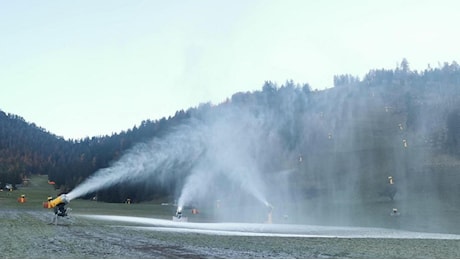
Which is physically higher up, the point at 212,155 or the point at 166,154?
the point at 212,155

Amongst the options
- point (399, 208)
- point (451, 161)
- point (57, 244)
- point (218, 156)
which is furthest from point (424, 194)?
point (57, 244)

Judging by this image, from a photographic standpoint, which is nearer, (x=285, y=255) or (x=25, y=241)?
(x=285, y=255)

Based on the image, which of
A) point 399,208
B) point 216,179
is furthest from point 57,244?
point 216,179

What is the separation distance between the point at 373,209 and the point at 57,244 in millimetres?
111318

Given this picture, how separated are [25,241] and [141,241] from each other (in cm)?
832

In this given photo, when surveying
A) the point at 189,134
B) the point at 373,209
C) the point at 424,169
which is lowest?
the point at 373,209

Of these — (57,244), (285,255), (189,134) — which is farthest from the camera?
(189,134)

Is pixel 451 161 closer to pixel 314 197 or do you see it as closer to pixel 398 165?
pixel 398 165

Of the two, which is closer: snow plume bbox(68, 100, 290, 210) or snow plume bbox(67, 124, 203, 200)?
snow plume bbox(67, 124, 203, 200)

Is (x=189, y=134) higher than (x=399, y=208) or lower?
higher

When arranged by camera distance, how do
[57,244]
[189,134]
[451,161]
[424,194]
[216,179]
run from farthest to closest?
[451,161], [216,179], [189,134], [424,194], [57,244]

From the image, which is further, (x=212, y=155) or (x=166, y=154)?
(x=212, y=155)

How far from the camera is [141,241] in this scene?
121 feet

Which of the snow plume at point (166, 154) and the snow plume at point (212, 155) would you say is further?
the snow plume at point (212, 155)
